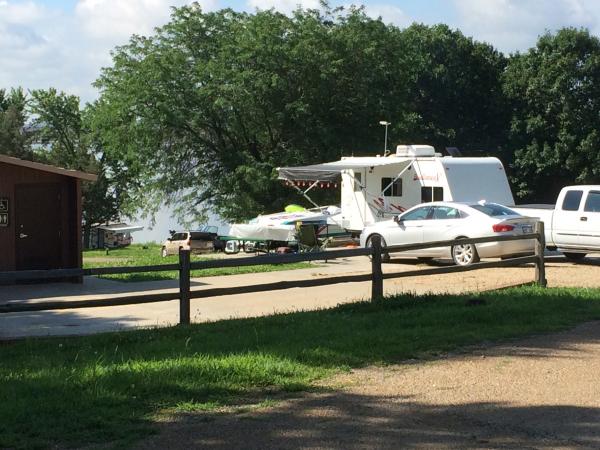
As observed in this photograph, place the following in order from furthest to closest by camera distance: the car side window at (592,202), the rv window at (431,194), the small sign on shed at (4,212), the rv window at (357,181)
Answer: the rv window at (357,181) < the rv window at (431,194) < the car side window at (592,202) < the small sign on shed at (4,212)

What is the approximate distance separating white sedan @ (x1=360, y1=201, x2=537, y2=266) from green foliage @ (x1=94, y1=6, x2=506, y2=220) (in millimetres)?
20322

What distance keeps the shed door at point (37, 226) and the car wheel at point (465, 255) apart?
27.6 ft

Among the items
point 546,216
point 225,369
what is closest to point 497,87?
point 546,216

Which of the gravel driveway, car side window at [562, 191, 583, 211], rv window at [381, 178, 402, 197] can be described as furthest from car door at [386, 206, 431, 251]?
the gravel driveway

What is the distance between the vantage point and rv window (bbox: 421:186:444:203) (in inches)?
963

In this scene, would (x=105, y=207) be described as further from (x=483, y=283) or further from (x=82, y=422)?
(x=82, y=422)

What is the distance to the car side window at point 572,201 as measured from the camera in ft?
61.3

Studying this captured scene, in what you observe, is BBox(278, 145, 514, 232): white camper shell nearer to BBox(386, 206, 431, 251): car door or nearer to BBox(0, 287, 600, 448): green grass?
BBox(386, 206, 431, 251): car door

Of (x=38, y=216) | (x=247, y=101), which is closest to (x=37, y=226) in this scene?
(x=38, y=216)

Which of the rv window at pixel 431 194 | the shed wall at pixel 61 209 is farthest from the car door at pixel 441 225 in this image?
the shed wall at pixel 61 209

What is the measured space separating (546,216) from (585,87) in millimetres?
29337

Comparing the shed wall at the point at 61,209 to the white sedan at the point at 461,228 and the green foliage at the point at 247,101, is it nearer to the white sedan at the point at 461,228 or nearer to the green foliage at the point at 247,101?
the white sedan at the point at 461,228

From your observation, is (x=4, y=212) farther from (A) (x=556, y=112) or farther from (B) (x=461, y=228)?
(A) (x=556, y=112)

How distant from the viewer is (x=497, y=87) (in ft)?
156
